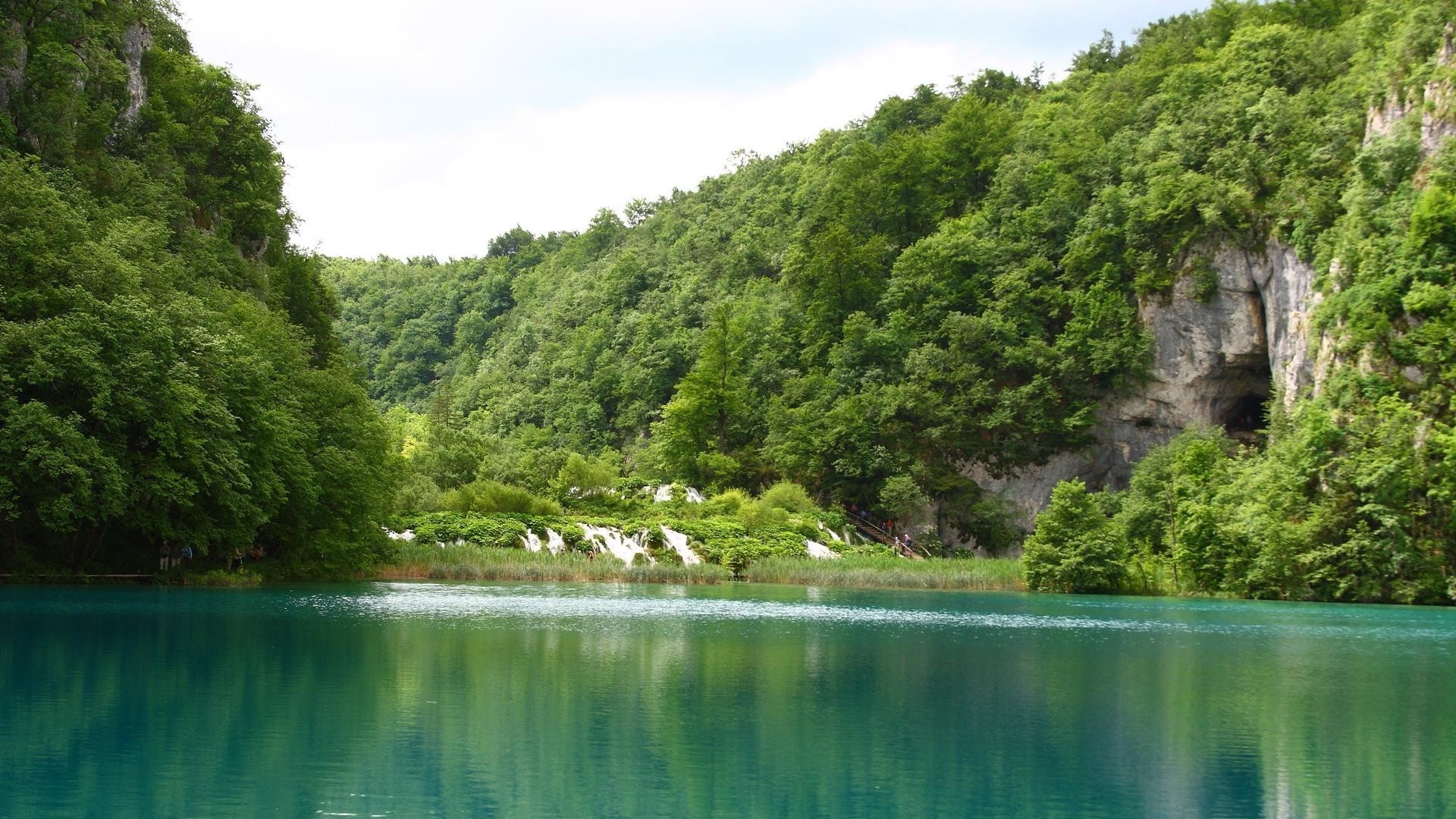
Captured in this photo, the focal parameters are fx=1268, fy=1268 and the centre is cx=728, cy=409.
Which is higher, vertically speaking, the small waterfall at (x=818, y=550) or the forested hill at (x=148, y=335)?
the forested hill at (x=148, y=335)

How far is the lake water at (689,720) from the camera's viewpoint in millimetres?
9289

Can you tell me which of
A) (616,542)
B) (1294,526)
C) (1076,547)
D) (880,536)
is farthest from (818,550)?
(1294,526)

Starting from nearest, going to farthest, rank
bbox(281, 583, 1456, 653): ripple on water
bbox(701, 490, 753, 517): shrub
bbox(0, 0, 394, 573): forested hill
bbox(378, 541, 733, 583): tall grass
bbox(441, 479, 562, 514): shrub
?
bbox(281, 583, 1456, 653): ripple on water, bbox(0, 0, 394, 573): forested hill, bbox(378, 541, 733, 583): tall grass, bbox(441, 479, 562, 514): shrub, bbox(701, 490, 753, 517): shrub

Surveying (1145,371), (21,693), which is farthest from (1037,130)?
(21,693)

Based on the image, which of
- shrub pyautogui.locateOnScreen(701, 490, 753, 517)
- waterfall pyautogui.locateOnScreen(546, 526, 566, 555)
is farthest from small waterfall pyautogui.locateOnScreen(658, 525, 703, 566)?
shrub pyautogui.locateOnScreen(701, 490, 753, 517)

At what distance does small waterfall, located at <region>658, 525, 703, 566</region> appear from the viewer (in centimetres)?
4950

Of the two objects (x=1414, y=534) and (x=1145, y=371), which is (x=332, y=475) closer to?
(x=1414, y=534)

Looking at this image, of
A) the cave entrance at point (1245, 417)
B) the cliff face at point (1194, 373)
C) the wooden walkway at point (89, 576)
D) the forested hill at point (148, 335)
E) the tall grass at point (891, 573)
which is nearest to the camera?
the forested hill at point (148, 335)

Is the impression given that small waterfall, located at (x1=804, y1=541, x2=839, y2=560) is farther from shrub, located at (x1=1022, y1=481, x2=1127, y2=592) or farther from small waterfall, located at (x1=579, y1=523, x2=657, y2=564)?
shrub, located at (x1=1022, y1=481, x2=1127, y2=592)

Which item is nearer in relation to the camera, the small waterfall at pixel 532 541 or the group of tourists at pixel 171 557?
the group of tourists at pixel 171 557

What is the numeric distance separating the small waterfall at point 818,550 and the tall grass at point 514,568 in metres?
9.13

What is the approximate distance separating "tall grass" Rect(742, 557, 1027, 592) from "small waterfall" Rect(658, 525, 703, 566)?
2721 millimetres

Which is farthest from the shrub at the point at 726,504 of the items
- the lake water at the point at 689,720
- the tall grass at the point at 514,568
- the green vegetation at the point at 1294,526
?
the lake water at the point at 689,720

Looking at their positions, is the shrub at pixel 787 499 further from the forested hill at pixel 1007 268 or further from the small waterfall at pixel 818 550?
the small waterfall at pixel 818 550
